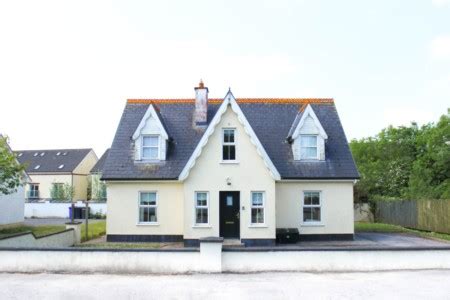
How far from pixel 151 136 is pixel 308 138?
8.19 meters

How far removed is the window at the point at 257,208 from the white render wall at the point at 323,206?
1.98 meters

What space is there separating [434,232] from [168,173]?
1776 cm

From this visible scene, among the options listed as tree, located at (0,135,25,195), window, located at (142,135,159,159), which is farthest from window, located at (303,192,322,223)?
tree, located at (0,135,25,195)

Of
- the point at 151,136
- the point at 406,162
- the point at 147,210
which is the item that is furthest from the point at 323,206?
the point at 406,162

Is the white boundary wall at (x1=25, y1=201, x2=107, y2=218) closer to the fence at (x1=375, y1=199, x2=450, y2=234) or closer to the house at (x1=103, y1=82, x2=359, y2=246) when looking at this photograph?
the house at (x1=103, y1=82, x2=359, y2=246)

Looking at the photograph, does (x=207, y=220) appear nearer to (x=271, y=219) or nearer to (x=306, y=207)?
(x=271, y=219)

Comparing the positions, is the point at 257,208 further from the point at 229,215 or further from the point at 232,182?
the point at 232,182

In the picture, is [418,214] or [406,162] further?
[406,162]

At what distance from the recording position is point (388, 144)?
2053 inches

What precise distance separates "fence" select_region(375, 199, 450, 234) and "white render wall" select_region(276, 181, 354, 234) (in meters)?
8.45

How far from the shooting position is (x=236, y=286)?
12.1 m

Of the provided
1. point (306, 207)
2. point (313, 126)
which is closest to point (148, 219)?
point (306, 207)

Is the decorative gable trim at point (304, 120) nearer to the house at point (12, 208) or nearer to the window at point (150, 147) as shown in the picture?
the window at point (150, 147)

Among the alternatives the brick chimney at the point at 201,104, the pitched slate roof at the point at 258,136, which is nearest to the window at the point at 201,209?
the pitched slate roof at the point at 258,136
